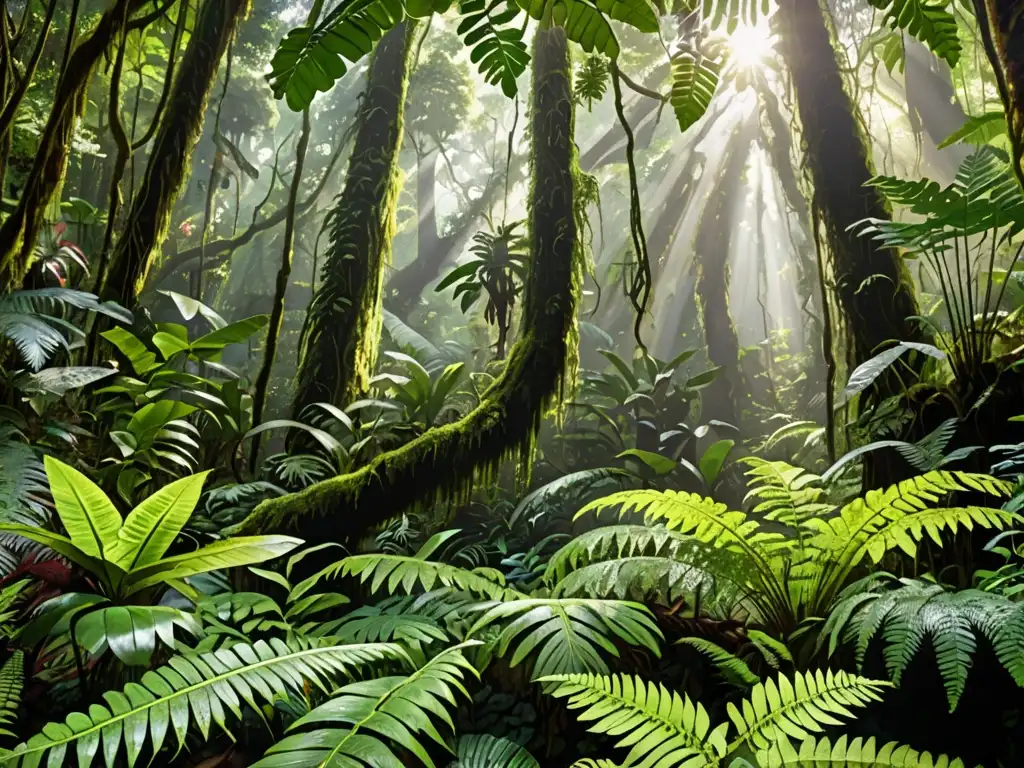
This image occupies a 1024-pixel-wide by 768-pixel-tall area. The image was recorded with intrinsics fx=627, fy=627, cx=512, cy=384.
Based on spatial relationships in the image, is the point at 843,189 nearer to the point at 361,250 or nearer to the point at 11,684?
the point at 361,250

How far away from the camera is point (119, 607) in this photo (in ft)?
5.07

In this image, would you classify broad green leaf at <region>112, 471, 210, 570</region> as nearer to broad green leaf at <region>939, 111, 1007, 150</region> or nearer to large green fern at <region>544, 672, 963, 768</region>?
large green fern at <region>544, 672, 963, 768</region>

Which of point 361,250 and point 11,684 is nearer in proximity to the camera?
point 11,684

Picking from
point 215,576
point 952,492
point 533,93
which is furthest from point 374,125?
point 952,492

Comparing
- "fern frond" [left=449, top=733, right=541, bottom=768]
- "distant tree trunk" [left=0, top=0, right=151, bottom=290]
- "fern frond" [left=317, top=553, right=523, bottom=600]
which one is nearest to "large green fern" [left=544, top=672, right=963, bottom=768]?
"fern frond" [left=449, top=733, right=541, bottom=768]

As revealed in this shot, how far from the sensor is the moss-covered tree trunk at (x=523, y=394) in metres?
2.81

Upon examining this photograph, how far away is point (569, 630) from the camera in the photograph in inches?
68.6

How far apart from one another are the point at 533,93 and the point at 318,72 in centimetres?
254

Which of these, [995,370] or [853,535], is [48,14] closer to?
[853,535]

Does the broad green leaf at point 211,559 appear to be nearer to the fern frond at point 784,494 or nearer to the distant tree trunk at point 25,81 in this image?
the fern frond at point 784,494

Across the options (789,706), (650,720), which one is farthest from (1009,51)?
(650,720)

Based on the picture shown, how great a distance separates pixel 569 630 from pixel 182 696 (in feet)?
3.13

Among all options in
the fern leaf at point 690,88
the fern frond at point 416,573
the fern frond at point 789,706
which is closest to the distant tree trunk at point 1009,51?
the fern leaf at point 690,88

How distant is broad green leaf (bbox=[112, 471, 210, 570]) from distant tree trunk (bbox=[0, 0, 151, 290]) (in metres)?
1.63
